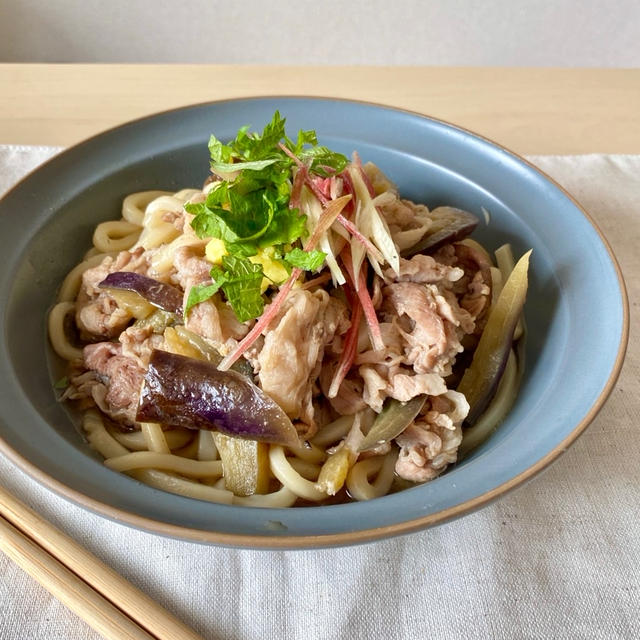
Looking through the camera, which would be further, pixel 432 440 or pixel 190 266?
pixel 190 266

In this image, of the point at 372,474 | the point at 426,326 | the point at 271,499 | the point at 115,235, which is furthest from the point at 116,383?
the point at 426,326

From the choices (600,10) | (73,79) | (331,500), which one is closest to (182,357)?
(331,500)

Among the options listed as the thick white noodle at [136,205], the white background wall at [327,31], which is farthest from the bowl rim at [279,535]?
the white background wall at [327,31]

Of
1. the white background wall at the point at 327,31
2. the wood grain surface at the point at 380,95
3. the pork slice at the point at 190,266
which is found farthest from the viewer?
the white background wall at the point at 327,31

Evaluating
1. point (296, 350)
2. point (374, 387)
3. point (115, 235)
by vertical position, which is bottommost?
point (115, 235)

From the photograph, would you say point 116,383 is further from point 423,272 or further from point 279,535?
point 423,272

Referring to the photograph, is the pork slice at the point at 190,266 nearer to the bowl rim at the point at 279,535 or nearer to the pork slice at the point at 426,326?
the pork slice at the point at 426,326

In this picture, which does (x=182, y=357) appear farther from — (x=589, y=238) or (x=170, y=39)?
(x=170, y=39)
